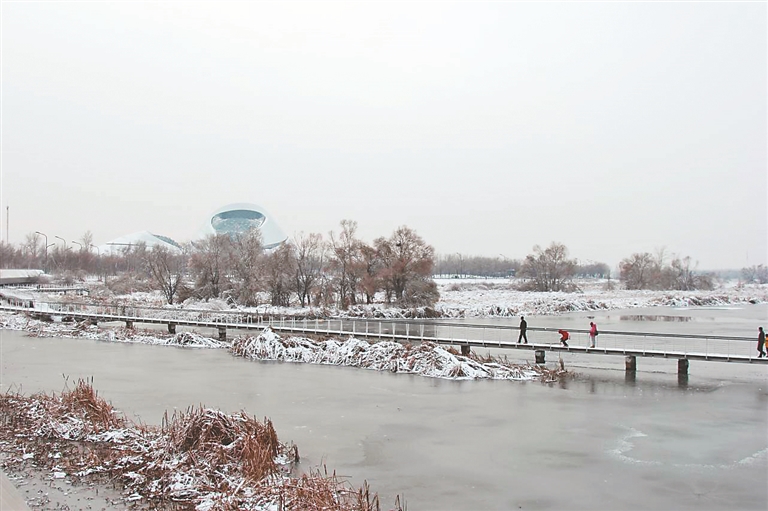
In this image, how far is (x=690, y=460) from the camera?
10719 mm

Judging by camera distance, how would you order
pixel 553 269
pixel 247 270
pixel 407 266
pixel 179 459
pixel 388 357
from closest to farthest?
pixel 179 459 → pixel 388 357 → pixel 407 266 → pixel 247 270 → pixel 553 269

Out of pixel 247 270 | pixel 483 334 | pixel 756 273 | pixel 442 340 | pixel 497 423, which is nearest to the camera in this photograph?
pixel 497 423

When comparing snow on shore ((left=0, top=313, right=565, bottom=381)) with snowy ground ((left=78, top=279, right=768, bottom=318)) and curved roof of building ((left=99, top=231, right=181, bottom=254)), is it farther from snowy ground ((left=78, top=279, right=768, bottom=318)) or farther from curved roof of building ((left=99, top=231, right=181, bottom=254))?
curved roof of building ((left=99, top=231, right=181, bottom=254))

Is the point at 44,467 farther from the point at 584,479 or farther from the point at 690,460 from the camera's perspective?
the point at 690,460

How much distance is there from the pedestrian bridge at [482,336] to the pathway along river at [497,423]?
73 centimetres

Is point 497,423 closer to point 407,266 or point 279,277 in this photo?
point 407,266

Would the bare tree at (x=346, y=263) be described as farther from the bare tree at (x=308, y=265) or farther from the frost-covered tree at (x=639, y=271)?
the frost-covered tree at (x=639, y=271)

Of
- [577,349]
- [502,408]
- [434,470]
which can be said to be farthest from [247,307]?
[434,470]

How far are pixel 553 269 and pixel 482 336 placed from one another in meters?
42.1

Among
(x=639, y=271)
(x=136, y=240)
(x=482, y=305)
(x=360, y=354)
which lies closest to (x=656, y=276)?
(x=639, y=271)

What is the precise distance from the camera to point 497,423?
13.4 m

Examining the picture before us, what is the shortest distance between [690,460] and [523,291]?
190ft

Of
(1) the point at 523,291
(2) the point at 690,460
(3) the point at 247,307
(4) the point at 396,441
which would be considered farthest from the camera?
(1) the point at 523,291

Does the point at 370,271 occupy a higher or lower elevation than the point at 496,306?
higher
